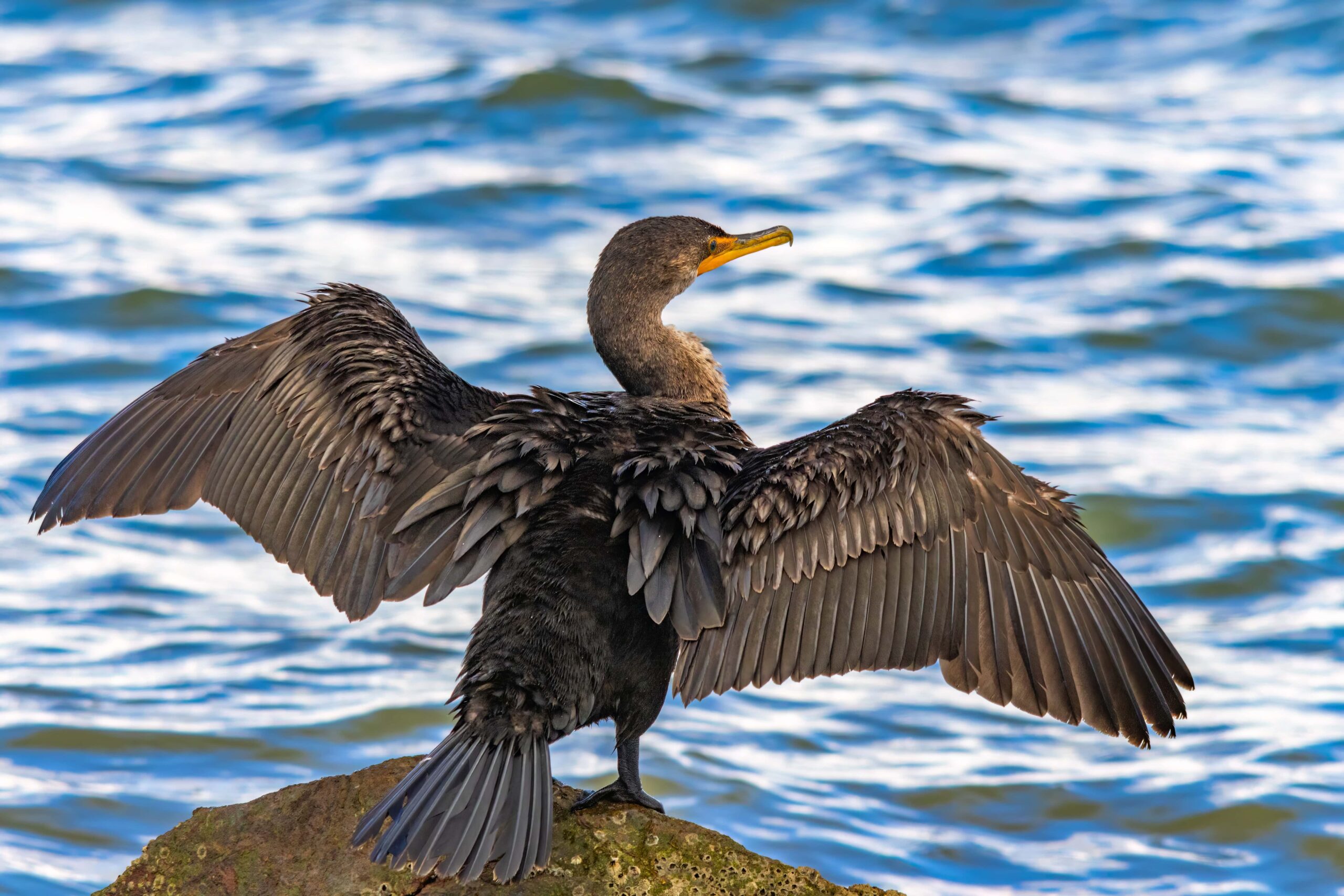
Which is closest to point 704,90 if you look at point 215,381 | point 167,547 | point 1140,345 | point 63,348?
point 1140,345

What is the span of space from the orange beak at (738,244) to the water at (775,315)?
2394 mm

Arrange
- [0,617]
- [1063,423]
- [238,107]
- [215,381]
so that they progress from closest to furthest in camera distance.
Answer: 1. [215,381]
2. [0,617]
3. [1063,423]
4. [238,107]

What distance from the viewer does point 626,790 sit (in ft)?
14.0

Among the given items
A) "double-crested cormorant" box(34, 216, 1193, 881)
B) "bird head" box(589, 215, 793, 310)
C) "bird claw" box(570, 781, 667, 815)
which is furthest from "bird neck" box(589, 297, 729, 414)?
"bird claw" box(570, 781, 667, 815)

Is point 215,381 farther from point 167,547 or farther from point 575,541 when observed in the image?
point 167,547

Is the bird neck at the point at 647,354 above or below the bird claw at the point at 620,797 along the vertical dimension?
above

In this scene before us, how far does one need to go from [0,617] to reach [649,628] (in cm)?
483

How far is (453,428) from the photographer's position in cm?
477

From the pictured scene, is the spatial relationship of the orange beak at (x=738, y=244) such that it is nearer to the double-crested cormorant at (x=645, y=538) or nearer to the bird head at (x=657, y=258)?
the bird head at (x=657, y=258)

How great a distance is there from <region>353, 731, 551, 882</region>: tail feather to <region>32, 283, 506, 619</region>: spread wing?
0.83m

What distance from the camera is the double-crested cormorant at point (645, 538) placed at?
13.9 feet

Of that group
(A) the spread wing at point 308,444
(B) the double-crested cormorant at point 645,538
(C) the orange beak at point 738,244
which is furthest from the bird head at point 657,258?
(A) the spread wing at point 308,444

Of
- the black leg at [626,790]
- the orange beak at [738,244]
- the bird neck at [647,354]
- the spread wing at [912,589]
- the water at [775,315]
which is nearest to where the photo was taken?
the black leg at [626,790]

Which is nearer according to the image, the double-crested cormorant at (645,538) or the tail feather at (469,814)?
the tail feather at (469,814)
